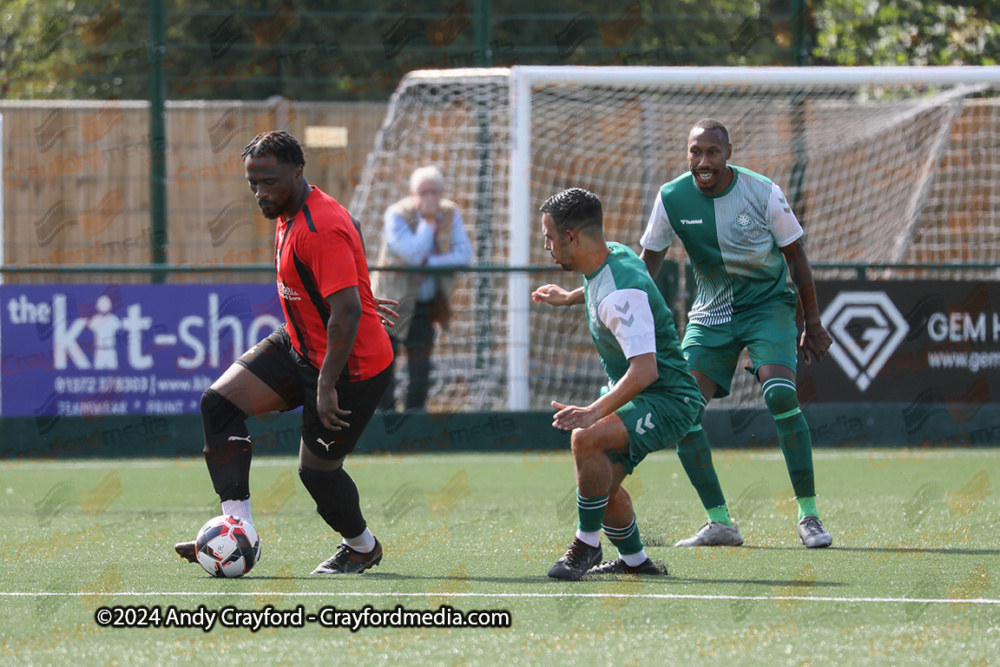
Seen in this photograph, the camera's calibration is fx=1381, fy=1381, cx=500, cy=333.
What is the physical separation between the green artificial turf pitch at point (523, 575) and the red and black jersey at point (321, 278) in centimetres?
89

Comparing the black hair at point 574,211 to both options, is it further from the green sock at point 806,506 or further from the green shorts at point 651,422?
the green sock at point 806,506

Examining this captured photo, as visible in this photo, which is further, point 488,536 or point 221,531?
point 488,536

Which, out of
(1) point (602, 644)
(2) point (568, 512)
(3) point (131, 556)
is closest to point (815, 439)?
(2) point (568, 512)

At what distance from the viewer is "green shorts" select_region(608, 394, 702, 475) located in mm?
5219

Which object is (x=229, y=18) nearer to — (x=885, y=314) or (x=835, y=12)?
(x=835, y=12)

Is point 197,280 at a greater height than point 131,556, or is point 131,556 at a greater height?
point 197,280

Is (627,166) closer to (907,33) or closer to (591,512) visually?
(907,33)

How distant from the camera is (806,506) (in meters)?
6.43

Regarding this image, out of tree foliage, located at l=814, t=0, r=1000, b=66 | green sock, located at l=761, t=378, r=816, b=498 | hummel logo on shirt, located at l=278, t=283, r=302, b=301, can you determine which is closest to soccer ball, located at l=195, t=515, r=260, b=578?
hummel logo on shirt, located at l=278, t=283, r=302, b=301

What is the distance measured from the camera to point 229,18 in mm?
20844

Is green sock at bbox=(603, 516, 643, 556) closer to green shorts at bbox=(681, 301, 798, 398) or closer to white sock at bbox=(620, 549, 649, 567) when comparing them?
white sock at bbox=(620, 549, 649, 567)

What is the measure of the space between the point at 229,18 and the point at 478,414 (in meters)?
12.0

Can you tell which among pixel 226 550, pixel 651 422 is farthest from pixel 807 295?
pixel 226 550

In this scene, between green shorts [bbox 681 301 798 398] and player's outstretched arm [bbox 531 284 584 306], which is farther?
green shorts [bbox 681 301 798 398]
